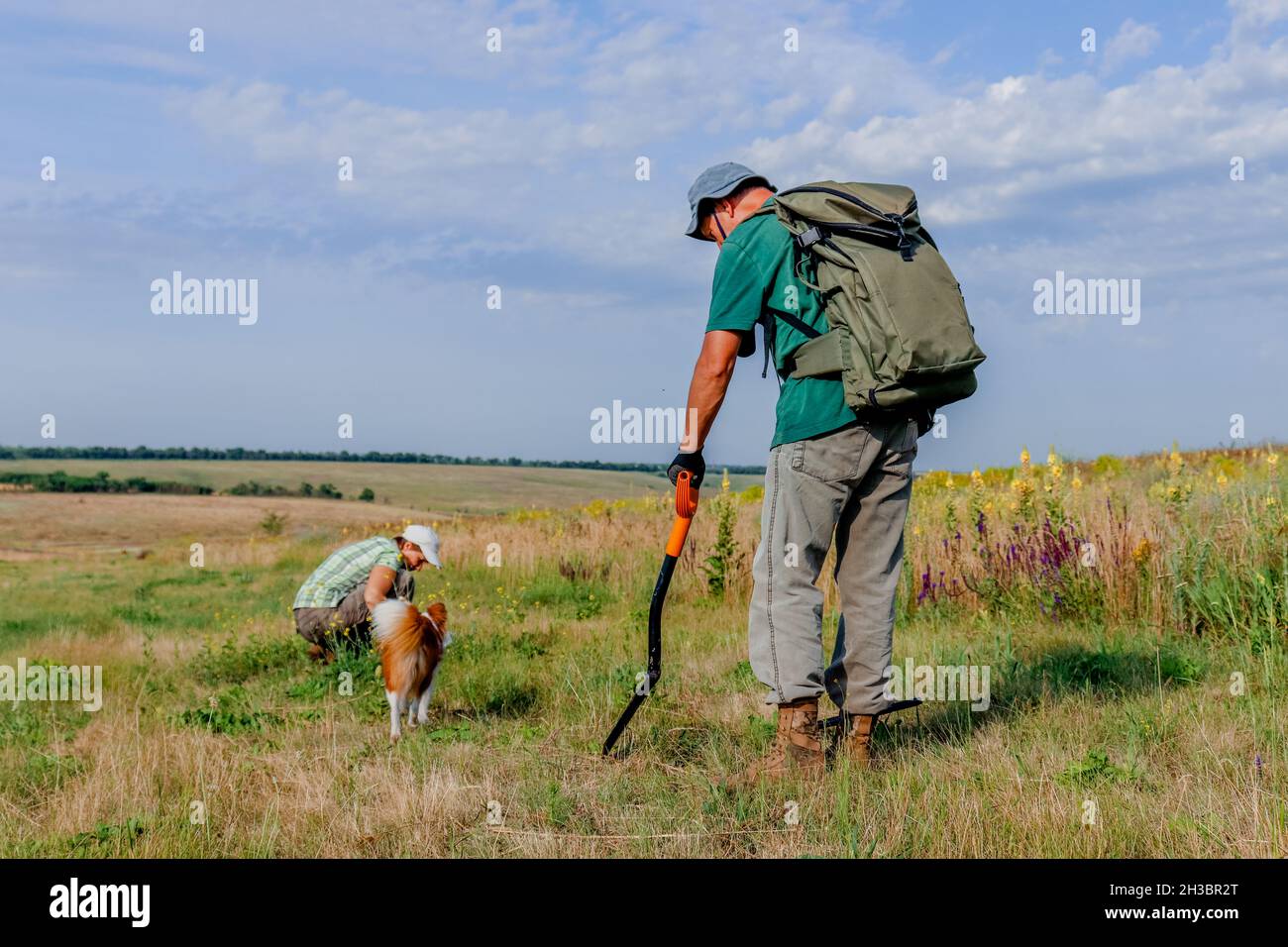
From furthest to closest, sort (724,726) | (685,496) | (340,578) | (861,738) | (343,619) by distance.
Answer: (340,578) < (343,619) < (724,726) < (861,738) < (685,496)

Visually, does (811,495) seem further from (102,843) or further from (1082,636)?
(1082,636)

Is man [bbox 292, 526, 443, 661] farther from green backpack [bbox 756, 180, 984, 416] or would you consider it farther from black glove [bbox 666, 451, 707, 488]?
green backpack [bbox 756, 180, 984, 416]

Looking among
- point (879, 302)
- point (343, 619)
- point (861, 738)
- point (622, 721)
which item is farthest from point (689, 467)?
point (343, 619)

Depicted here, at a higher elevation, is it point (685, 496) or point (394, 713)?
point (685, 496)

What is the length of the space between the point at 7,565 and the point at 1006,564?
2325 cm

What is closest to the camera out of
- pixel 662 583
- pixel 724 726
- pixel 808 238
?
pixel 808 238

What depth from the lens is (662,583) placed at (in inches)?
175

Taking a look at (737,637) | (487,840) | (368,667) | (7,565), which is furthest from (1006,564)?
(7,565)

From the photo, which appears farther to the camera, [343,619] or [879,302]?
[343,619]

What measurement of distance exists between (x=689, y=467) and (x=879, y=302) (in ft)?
3.35

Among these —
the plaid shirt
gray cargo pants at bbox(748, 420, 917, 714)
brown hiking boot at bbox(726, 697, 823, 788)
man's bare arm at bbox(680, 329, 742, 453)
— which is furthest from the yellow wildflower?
the plaid shirt

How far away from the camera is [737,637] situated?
23.6ft

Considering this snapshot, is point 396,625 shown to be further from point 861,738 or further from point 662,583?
point 861,738

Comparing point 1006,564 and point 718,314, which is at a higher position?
point 718,314
